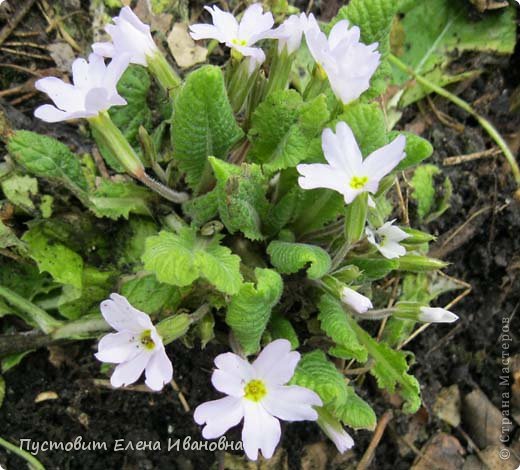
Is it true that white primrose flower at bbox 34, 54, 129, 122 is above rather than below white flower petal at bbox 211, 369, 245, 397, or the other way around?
above

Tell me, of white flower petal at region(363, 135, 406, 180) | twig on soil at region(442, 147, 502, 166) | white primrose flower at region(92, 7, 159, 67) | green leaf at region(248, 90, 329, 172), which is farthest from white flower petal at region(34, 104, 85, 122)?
twig on soil at region(442, 147, 502, 166)

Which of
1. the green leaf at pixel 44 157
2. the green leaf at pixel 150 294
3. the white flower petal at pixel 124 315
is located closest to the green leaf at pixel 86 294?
the green leaf at pixel 150 294

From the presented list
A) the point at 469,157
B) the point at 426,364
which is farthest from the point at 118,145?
the point at 469,157

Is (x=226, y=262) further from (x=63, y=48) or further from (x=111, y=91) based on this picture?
(x=63, y=48)

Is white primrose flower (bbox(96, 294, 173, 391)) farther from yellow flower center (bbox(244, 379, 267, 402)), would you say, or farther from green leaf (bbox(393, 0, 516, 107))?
green leaf (bbox(393, 0, 516, 107))

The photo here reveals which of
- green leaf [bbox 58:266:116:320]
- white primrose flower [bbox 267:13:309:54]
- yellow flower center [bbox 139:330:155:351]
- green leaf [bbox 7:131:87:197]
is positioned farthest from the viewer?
green leaf [bbox 58:266:116:320]

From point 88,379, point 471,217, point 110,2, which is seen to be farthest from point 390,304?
point 110,2
